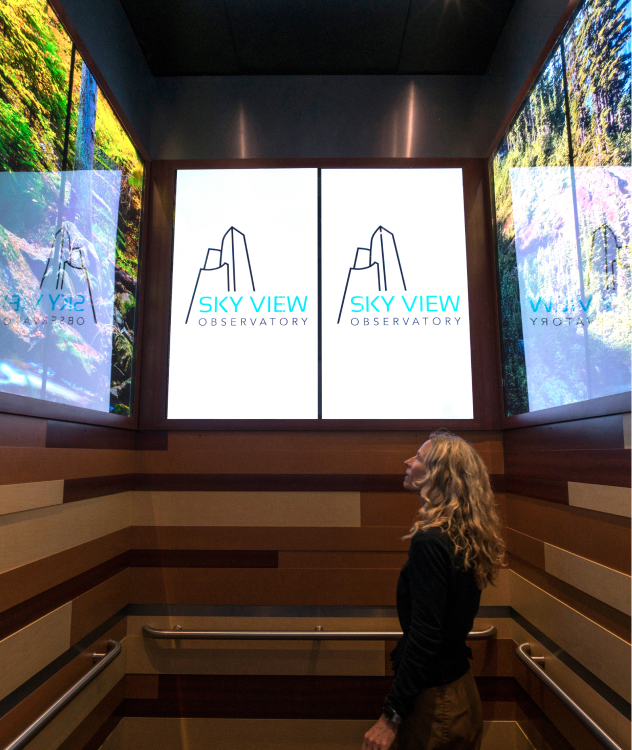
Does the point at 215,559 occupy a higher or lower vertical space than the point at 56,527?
lower

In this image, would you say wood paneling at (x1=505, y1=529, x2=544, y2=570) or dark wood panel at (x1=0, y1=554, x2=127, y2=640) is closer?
dark wood panel at (x1=0, y1=554, x2=127, y2=640)

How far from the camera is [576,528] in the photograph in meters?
2.00

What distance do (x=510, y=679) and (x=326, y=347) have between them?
1.86 meters

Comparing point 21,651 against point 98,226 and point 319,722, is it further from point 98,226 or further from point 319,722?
point 98,226

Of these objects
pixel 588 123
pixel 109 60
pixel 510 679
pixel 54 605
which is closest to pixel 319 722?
pixel 510 679

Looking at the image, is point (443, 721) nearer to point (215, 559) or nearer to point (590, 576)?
point (590, 576)

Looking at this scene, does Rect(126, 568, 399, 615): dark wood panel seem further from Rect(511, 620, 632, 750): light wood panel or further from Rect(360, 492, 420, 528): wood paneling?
Rect(511, 620, 632, 750): light wood panel

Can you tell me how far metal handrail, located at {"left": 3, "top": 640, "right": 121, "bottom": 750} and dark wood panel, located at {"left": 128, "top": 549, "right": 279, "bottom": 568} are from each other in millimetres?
Answer: 421

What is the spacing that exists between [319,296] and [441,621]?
1.76 metres

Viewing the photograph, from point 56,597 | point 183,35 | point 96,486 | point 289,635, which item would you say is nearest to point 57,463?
point 96,486

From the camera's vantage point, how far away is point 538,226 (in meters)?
2.26

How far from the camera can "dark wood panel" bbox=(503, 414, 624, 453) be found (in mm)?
1751

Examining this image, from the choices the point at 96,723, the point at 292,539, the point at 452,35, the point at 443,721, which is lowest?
the point at 96,723

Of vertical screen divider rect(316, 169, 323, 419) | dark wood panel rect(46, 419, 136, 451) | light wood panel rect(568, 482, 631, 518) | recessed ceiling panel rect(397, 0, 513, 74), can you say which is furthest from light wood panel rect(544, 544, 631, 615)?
recessed ceiling panel rect(397, 0, 513, 74)
